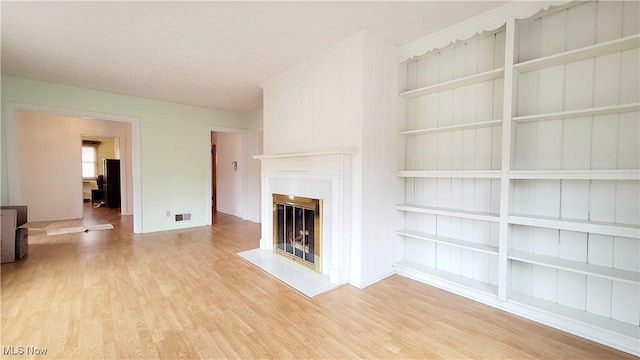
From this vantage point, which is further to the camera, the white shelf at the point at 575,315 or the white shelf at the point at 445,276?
the white shelf at the point at 445,276

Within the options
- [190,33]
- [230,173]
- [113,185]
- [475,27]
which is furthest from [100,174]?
[475,27]

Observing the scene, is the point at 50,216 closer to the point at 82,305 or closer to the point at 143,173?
the point at 143,173

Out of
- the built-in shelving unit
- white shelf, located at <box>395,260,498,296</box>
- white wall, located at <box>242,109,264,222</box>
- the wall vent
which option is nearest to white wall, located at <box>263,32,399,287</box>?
white shelf, located at <box>395,260,498,296</box>

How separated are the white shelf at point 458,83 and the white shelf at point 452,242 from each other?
1.50 metres

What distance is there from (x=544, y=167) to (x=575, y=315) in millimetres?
1113

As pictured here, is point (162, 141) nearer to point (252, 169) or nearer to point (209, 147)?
point (209, 147)

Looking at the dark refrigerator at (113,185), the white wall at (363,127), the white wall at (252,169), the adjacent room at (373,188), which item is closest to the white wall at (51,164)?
the dark refrigerator at (113,185)

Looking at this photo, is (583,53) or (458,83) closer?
(583,53)

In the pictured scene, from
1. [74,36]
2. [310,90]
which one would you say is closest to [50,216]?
[74,36]

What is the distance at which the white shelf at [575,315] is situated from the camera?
5.86 ft

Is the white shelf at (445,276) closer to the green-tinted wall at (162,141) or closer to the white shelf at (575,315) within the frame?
the white shelf at (575,315)

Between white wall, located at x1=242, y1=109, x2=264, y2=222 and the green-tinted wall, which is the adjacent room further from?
white wall, located at x1=242, y1=109, x2=264, y2=222

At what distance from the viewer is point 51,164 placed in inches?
238

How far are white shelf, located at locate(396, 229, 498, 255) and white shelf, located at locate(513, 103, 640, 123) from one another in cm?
111
